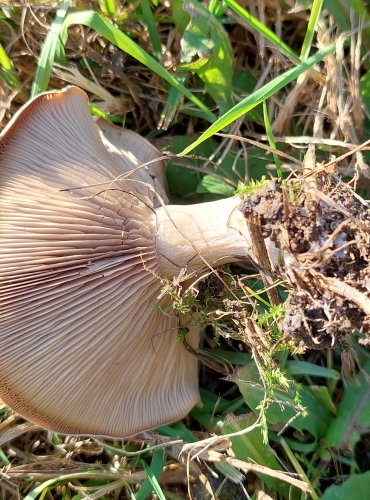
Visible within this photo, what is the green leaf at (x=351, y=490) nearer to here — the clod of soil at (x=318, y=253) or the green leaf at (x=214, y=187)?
the clod of soil at (x=318, y=253)

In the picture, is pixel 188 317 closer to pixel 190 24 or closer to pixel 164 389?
pixel 164 389

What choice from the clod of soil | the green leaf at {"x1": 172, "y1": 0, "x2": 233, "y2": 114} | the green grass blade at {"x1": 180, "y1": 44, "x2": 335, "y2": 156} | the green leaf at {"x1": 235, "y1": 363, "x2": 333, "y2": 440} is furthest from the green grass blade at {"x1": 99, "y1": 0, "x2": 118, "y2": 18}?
the green leaf at {"x1": 235, "y1": 363, "x2": 333, "y2": 440}

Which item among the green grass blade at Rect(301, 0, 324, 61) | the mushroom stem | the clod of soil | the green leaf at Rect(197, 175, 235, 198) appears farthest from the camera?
the green leaf at Rect(197, 175, 235, 198)

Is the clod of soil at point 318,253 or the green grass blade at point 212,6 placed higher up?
the green grass blade at point 212,6

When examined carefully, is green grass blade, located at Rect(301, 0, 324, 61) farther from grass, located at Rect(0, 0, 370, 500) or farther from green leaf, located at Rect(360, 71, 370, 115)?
green leaf, located at Rect(360, 71, 370, 115)

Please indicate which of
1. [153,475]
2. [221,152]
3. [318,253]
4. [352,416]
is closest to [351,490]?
[352,416]

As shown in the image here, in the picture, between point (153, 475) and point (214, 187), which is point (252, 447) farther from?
point (214, 187)

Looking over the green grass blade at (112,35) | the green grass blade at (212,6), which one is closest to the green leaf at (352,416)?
A: the green grass blade at (112,35)
